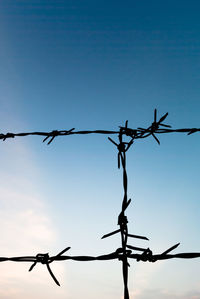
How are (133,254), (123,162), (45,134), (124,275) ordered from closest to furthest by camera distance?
(124,275) → (133,254) → (123,162) → (45,134)

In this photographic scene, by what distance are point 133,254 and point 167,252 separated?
0.80ft

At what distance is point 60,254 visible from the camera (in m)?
2.28

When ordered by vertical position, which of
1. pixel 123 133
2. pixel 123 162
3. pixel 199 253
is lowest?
pixel 199 253

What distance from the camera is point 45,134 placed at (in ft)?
10.2

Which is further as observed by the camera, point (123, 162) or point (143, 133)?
point (143, 133)

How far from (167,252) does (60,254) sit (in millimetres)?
778

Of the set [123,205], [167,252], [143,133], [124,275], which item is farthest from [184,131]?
[124,275]

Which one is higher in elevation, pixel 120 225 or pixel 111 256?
pixel 120 225

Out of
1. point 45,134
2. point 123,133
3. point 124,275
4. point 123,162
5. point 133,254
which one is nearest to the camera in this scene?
point 124,275

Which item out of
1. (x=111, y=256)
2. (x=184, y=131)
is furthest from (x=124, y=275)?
(x=184, y=131)

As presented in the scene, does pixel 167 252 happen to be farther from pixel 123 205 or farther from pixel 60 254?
pixel 60 254

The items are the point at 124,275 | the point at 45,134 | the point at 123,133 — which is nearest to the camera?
the point at 124,275

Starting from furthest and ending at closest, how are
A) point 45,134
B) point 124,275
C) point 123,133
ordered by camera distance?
point 45,134
point 123,133
point 124,275

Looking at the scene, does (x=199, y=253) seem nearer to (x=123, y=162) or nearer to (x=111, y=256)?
(x=111, y=256)
